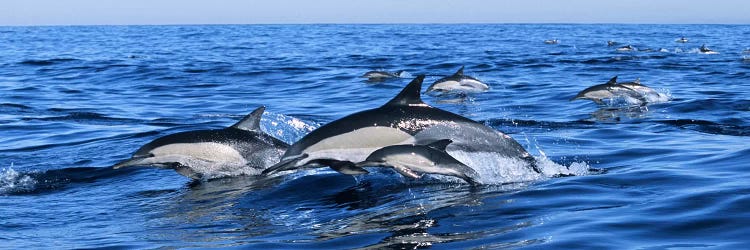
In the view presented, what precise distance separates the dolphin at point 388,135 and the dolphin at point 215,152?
136 centimetres

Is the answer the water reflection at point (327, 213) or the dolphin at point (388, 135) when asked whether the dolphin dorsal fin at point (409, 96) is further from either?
the water reflection at point (327, 213)

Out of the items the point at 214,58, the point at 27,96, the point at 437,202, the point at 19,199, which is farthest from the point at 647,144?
the point at 214,58

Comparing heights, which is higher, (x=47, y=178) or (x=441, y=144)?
(x=441, y=144)

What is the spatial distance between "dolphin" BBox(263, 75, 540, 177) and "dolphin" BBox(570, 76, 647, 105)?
32.4 feet

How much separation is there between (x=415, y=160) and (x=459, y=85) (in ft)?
44.9

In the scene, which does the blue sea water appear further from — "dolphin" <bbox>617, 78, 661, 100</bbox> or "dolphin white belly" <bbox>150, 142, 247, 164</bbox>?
"dolphin" <bbox>617, 78, 661, 100</bbox>

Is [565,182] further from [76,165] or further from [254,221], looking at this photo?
[76,165]

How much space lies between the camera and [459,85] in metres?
21.8

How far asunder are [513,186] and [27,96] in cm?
1668

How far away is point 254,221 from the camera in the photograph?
26.4ft

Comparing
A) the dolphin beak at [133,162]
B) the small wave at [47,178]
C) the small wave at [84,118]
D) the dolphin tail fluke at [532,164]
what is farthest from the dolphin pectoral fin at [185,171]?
the small wave at [84,118]

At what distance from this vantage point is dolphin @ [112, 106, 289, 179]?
1002 centimetres

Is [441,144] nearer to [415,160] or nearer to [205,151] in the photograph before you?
[415,160]

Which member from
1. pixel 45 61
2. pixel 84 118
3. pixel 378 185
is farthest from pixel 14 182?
pixel 45 61
